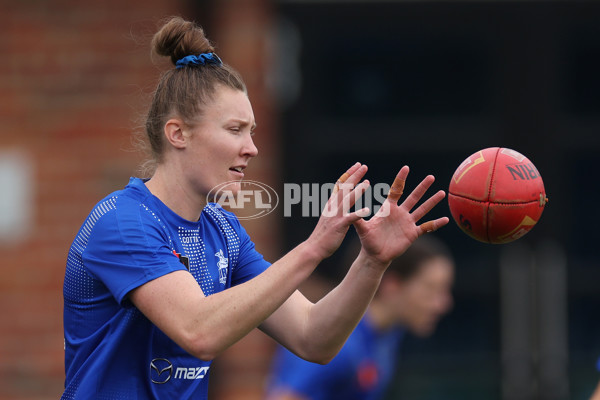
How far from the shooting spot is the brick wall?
6715 millimetres

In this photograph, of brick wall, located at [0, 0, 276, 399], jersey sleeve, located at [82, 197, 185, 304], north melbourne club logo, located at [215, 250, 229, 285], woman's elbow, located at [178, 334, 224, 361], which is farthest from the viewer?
brick wall, located at [0, 0, 276, 399]

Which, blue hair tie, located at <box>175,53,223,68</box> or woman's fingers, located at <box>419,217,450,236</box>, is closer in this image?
woman's fingers, located at <box>419,217,450,236</box>

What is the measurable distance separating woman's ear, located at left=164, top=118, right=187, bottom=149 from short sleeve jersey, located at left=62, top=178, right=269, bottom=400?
182mm

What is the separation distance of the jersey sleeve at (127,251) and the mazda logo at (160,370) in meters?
0.30

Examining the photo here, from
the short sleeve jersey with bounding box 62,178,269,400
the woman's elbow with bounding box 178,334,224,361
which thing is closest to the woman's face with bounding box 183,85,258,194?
the short sleeve jersey with bounding box 62,178,269,400

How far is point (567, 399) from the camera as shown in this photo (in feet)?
24.2

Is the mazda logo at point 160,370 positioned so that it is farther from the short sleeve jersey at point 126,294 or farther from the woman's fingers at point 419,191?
the woman's fingers at point 419,191

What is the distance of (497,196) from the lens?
347cm

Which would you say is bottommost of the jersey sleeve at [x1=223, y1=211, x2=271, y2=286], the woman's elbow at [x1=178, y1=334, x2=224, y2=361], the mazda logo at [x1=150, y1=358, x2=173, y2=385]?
the mazda logo at [x1=150, y1=358, x2=173, y2=385]

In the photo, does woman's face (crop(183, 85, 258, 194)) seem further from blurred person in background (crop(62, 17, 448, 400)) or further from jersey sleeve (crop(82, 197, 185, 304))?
jersey sleeve (crop(82, 197, 185, 304))

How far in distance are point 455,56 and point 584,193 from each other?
4.81ft

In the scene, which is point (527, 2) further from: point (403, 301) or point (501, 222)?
point (501, 222)

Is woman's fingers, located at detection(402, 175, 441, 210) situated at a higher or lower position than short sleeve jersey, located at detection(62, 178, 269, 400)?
higher

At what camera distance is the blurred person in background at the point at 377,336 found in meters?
5.14
